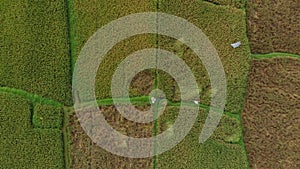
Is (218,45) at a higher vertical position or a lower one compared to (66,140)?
higher

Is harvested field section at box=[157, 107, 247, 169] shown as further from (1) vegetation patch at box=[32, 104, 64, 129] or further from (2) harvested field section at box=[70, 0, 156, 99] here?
(1) vegetation patch at box=[32, 104, 64, 129]

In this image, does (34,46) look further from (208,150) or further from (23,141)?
(208,150)

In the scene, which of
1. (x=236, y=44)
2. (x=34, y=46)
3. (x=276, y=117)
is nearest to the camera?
(x=34, y=46)

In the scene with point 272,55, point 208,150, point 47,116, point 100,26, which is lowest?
point 208,150

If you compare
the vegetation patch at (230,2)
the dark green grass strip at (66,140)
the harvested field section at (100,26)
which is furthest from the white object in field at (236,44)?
the dark green grass strip at (66,140)

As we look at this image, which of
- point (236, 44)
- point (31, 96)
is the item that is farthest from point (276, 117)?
point (31, 96)

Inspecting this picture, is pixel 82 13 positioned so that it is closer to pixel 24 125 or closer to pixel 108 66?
pixel 108 66

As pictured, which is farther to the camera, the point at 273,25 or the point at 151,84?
the point at 273,25

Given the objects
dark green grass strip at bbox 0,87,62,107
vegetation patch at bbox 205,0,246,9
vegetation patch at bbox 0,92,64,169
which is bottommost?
vegetation patch at bbox 0,92,64,169

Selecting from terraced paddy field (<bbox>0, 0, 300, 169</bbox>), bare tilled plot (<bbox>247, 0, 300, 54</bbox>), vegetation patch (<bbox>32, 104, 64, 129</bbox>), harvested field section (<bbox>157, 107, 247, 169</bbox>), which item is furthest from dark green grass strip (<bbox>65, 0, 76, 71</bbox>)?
bare tilled plot (<bbox>247, 0, 300, 54</bbox>)
